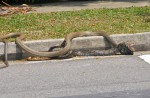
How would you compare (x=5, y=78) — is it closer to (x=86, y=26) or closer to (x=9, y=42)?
(x=9, y=42)

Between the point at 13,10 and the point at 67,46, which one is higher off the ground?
the point at 67,46

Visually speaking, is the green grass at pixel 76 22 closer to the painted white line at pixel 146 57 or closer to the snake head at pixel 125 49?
the snake head at pixel 125 49

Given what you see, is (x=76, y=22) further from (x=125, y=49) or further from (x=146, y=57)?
(x=146, y=57)

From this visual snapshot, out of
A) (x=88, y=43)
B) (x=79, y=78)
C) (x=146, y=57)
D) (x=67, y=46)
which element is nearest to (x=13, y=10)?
(x=88, y=43)

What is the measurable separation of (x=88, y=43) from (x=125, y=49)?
2.09 ft

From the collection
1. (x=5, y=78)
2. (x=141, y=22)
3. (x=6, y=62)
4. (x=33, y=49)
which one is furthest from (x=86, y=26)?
(x=5, y=78)

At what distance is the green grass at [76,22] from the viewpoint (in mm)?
9364

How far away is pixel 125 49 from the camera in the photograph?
26.9 ft

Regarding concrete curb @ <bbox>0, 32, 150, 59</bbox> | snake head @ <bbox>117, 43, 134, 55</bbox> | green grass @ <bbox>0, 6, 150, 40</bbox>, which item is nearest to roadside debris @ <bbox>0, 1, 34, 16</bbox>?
green grass @ <bbox>0, 6, 150, 40</bbox>

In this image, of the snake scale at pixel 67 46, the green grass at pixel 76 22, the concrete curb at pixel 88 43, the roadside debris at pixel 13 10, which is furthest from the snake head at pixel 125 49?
the roadside debris at pixel 13 10

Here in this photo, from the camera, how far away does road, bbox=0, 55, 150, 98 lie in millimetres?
6202

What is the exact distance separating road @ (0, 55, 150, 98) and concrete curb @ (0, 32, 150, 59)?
0.35m

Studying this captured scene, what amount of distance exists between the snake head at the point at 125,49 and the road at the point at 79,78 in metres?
0.13

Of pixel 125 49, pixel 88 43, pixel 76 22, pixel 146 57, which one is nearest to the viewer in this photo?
pixel 146 57
